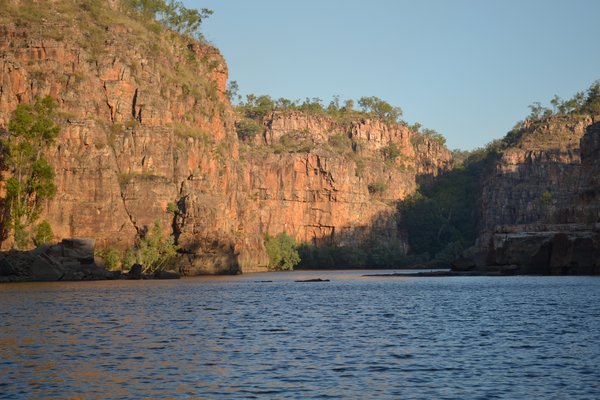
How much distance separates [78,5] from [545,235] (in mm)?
86267

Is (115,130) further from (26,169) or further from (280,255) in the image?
(280,255)

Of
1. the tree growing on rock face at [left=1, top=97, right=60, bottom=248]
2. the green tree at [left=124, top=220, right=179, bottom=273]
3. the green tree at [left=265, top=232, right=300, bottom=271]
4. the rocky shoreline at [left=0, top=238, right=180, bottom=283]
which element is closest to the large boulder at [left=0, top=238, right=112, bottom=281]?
the rocky shoreline at [left=0, top=238, right=180, bottom=283]

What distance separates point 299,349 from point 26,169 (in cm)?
8781

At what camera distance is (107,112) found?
130375 millimetres

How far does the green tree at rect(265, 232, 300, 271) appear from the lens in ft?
617

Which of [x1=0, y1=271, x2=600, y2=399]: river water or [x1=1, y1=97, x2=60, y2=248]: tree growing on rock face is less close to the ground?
[x1=1, y1=97, x2=60, y2=248]: tree growing on rock face

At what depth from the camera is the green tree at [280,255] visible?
188 metres

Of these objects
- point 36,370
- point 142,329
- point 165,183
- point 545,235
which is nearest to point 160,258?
point 165,183

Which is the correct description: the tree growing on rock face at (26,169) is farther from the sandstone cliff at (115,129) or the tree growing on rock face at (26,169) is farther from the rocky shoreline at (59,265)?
the rocky shoreline at (59,265)

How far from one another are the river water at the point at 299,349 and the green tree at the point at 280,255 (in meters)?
121

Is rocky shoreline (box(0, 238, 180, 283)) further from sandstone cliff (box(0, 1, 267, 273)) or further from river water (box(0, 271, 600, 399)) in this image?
river water (box(0, 271, 600, 399))

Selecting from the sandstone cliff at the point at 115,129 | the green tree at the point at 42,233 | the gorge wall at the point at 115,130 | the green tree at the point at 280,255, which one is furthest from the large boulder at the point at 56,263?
the green tree at the point at 280,255

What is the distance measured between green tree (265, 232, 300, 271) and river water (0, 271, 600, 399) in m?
121

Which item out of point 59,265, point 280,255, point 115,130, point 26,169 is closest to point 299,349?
point 59,265
